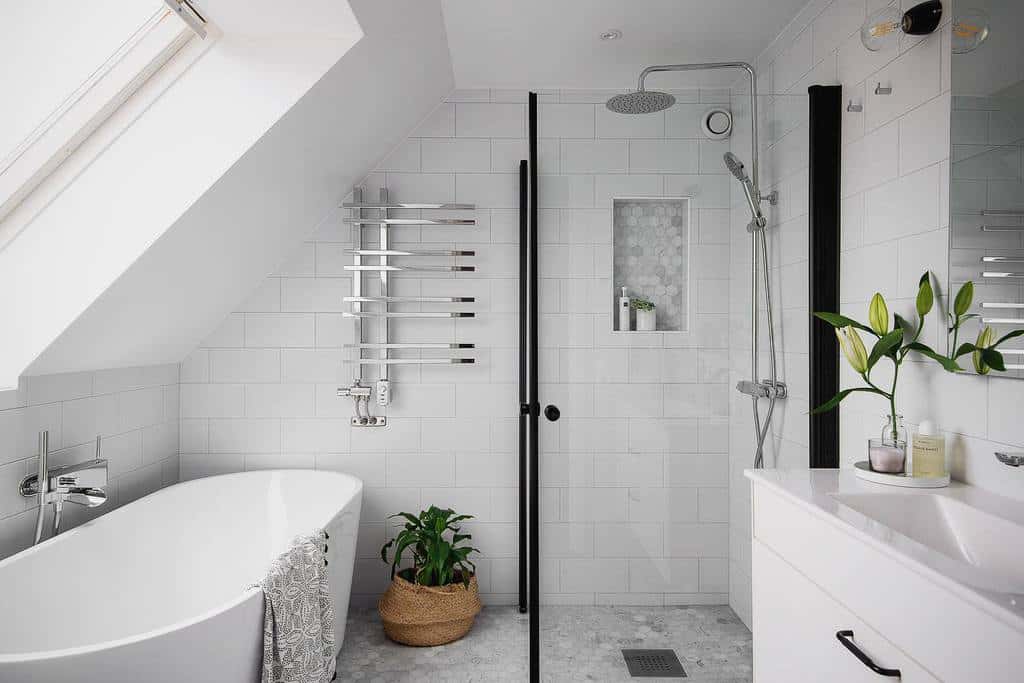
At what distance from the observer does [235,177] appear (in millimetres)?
2205

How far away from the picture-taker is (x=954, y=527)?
139cm

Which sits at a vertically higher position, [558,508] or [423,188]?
[423,188]

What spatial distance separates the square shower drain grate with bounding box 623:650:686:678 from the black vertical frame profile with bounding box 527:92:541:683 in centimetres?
35

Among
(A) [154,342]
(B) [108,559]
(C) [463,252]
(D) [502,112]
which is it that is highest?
(D) [502,112]

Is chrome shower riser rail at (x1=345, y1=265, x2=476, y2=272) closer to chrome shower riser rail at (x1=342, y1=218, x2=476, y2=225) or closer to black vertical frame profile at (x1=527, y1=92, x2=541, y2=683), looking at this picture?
chrome shower riser rail at (x1=342, y1=218, x2=476, y2=225)

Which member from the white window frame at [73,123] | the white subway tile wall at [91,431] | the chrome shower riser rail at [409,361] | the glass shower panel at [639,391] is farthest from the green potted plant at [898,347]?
the white subway tile wall at [91,431]

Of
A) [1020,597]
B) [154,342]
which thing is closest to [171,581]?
[154,342]

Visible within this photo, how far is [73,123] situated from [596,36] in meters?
1.96

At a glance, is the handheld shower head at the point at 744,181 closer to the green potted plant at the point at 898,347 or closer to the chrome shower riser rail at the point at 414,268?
the green potted plant at the point at 898,347

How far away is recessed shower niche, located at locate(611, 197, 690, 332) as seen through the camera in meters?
1.96

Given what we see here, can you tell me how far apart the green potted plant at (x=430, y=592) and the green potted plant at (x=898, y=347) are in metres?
1.80

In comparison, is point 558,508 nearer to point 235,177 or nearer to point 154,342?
point 235,177

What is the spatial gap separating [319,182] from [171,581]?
6.01 feet

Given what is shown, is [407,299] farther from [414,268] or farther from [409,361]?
[409,361]
